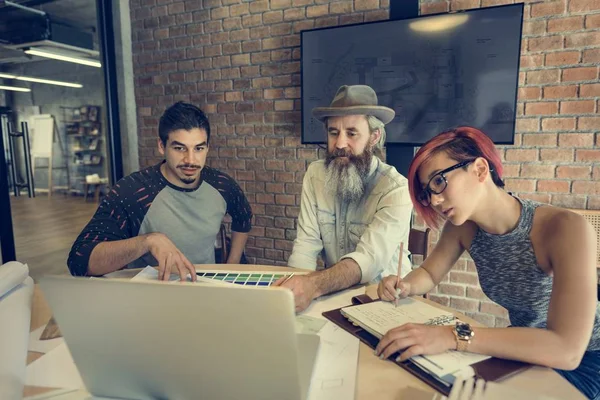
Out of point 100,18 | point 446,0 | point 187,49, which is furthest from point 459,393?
point 100,18

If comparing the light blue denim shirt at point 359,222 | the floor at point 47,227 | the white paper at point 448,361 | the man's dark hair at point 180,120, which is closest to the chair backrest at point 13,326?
the white paper at point 448,361

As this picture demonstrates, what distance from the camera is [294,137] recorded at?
2.97 metres

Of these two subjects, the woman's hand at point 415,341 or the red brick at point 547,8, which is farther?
the red brick at point 547,8

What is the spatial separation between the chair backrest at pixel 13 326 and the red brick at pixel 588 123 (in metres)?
2.59

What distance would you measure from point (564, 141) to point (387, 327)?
1.93 metres

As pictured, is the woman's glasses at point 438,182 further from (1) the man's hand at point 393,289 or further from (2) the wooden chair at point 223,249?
(2) the wooden chair at point 223,249

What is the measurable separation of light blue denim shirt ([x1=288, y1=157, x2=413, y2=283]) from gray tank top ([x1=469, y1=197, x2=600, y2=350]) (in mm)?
391

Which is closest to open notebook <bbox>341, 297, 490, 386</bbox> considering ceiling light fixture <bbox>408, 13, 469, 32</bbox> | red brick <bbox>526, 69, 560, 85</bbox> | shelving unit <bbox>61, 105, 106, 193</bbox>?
red brick <bbox>526, 69, 560, 85</bbox>

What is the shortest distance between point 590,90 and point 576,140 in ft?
0.88

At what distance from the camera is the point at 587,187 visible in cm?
227

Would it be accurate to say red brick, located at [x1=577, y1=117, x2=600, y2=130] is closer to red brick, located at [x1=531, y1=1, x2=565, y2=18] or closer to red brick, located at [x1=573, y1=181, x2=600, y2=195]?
red brick, located at [x1=573, y1=181, x2=600, y2=195]

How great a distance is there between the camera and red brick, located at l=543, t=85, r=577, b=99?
223cm

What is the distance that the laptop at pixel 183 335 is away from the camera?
54 cm

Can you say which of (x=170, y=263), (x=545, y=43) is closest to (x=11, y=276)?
(x=170, y=263)
